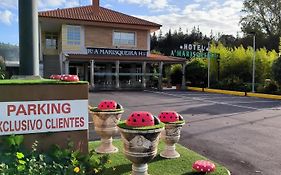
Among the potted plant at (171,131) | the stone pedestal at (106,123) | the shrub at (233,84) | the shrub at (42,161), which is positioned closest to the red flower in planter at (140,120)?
the shrub at (42,161)

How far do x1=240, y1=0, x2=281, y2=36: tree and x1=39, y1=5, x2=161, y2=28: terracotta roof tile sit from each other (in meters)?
30.4

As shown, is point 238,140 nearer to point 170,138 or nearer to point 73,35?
point 170,138

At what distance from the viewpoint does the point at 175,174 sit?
212 inches

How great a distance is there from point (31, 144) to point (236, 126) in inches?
304

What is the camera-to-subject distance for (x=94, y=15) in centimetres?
2997

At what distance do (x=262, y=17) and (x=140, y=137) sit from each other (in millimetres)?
55771

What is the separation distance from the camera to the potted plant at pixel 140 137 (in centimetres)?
448

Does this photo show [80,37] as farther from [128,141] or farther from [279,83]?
[128,141]

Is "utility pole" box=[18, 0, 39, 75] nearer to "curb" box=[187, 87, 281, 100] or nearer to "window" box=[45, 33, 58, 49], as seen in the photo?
"curb" box=[187, 87, 281, 100]

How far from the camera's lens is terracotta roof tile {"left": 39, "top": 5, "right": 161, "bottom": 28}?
2785 cm

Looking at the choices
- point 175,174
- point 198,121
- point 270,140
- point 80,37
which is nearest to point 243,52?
point 80,37

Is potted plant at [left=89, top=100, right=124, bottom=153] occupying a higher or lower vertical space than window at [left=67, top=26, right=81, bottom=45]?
lower

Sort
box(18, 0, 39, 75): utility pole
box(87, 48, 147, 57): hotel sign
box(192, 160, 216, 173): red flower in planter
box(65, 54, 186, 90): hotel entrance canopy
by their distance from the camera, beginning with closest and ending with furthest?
1. box(192, 160, 216, 173): red flower in planter
2. box(18, 0, 39, 75): utility pole
3. box(65, 54, 186, 90): hotel entrance canopy
4. box(87, 48, 147, 57): hotel sign

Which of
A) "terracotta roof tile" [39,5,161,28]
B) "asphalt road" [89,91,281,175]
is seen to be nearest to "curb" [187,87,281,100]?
"terracotta roof tile" [39,5,161,28]
